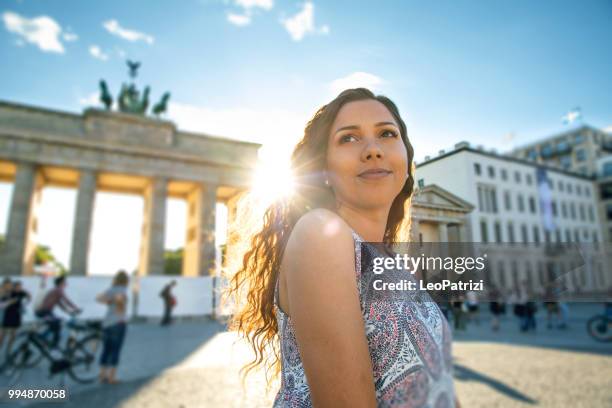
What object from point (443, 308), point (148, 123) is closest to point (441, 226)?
point (443, 308)

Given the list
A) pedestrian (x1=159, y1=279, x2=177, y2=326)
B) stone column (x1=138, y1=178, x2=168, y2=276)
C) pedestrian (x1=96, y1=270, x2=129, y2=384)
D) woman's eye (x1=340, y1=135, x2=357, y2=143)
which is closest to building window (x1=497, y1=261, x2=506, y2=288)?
woman's eye (x1=340, y1=135, x2=357, y2=143)

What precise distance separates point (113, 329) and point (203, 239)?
154 inches

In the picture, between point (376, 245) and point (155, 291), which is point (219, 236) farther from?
point (155, 291)

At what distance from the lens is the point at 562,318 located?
50.7 ft

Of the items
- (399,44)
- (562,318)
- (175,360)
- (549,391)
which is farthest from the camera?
(562,318)

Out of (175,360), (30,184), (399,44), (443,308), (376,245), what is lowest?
(175,360)

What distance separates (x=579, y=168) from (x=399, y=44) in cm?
93

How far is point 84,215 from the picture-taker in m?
28.9

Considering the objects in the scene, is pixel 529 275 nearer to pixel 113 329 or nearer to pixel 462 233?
pixel 462 233

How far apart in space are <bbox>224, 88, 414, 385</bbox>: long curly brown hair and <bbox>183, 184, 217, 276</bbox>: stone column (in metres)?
0.34

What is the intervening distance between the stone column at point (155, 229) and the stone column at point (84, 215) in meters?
4.04

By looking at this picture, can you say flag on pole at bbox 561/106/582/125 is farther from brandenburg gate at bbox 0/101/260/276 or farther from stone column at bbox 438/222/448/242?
brandenburg gate at bbox 0/101/260/276

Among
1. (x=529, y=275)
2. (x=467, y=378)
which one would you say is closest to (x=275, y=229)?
(x=529, y=275)

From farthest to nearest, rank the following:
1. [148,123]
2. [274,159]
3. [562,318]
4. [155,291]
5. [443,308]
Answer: [148,123]
[155,291]
[562,318]
[274,159]
[443,308]
